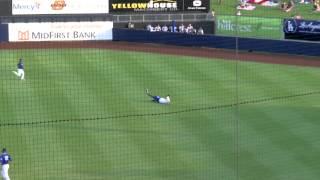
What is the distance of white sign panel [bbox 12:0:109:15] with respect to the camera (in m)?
32.9

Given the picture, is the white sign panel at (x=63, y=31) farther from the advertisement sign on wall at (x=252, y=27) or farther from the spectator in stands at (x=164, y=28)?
the advertisement sign on wall at (x=252, y=27)

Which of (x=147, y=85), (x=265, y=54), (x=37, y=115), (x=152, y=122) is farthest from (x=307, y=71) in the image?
(x=37, y=115)

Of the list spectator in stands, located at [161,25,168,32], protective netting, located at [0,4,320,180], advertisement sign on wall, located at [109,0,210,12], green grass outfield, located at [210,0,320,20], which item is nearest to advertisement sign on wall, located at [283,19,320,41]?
protective netting, located at [0,4,320,180]

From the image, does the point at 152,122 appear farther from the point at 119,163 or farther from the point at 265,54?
the point at 265,54

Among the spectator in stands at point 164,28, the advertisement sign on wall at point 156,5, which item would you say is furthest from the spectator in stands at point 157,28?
the advertisement sign on wall at point 156,5

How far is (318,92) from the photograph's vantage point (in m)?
22.9

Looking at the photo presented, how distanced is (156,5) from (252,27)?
14.9ft

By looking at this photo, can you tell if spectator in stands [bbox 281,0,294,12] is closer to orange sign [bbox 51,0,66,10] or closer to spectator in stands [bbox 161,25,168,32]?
spectator in stands [bbox 161,25,168,32]

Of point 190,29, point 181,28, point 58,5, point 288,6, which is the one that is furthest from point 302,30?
point 58,5

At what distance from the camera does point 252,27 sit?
32281 millimetres

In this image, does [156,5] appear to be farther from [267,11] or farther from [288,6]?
[288,6]

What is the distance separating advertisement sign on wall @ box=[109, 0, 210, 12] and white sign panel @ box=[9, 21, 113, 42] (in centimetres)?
113

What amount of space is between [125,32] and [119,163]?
16781 millimetres

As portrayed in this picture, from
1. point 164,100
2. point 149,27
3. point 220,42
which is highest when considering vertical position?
point 149,27
